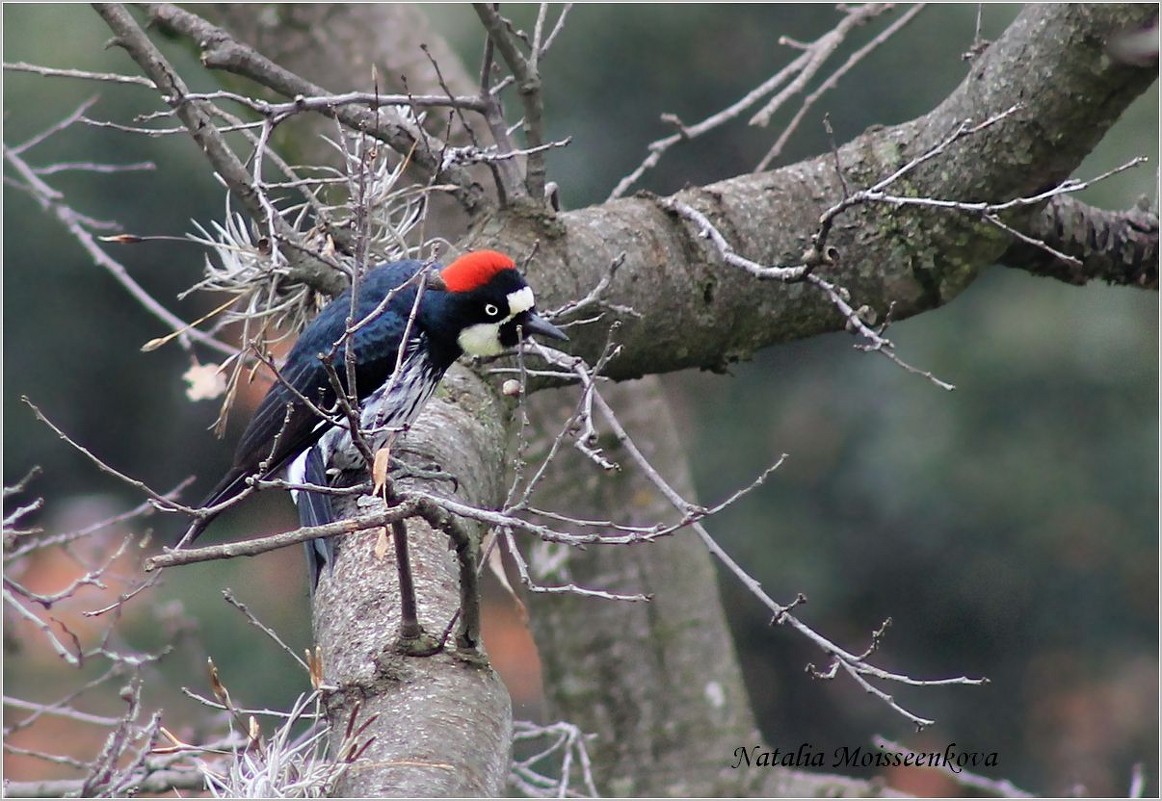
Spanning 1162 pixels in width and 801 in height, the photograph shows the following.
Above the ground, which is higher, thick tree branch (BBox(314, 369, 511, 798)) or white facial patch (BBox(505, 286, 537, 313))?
white facial patch (BBox(505, 286, 537, 313))

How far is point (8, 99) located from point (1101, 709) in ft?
32.3

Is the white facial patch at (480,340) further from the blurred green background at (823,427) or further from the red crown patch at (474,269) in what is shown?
the blurred green background at (823,427)

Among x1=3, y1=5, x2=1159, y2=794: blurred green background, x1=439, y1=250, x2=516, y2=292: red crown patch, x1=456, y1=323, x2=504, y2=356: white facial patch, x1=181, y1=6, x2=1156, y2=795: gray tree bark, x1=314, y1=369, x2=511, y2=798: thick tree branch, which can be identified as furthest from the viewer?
x1=3, y1=5, x2=1159, y2=794: blurred green background

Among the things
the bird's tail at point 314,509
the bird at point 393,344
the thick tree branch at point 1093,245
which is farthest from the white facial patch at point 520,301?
the thick tree branch at point 1093,245

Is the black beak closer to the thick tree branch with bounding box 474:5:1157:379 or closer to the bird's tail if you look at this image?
the thick tree branch with bounding box 474:5:1157:379

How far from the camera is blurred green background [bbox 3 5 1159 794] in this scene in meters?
8.91

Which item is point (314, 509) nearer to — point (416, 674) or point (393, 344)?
point (393, 344)

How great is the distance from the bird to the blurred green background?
581 cm

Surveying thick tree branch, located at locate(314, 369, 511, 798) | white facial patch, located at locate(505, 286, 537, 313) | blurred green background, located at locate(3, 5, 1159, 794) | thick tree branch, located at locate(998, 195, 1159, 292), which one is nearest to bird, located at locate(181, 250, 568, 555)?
white facial patch, located at locate(505, 286, 537, 313)

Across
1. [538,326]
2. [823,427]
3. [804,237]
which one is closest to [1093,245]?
[804,237]

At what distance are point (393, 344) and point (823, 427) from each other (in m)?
6.99

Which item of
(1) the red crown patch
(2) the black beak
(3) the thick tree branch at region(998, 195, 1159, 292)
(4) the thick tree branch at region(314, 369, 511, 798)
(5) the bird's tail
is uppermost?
(3) the thick tree branch at region(998, 195, 1159, 292)

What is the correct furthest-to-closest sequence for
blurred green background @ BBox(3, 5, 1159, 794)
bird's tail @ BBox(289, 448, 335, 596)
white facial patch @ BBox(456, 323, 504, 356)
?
blurred green background @ BBox(3, 5, 1159, 794)
white facial patch @ BBox(456, 323, 504, 356)
bird's tail @ BBox(289, 448, 335, 596)

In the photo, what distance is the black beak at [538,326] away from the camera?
3137 mm
